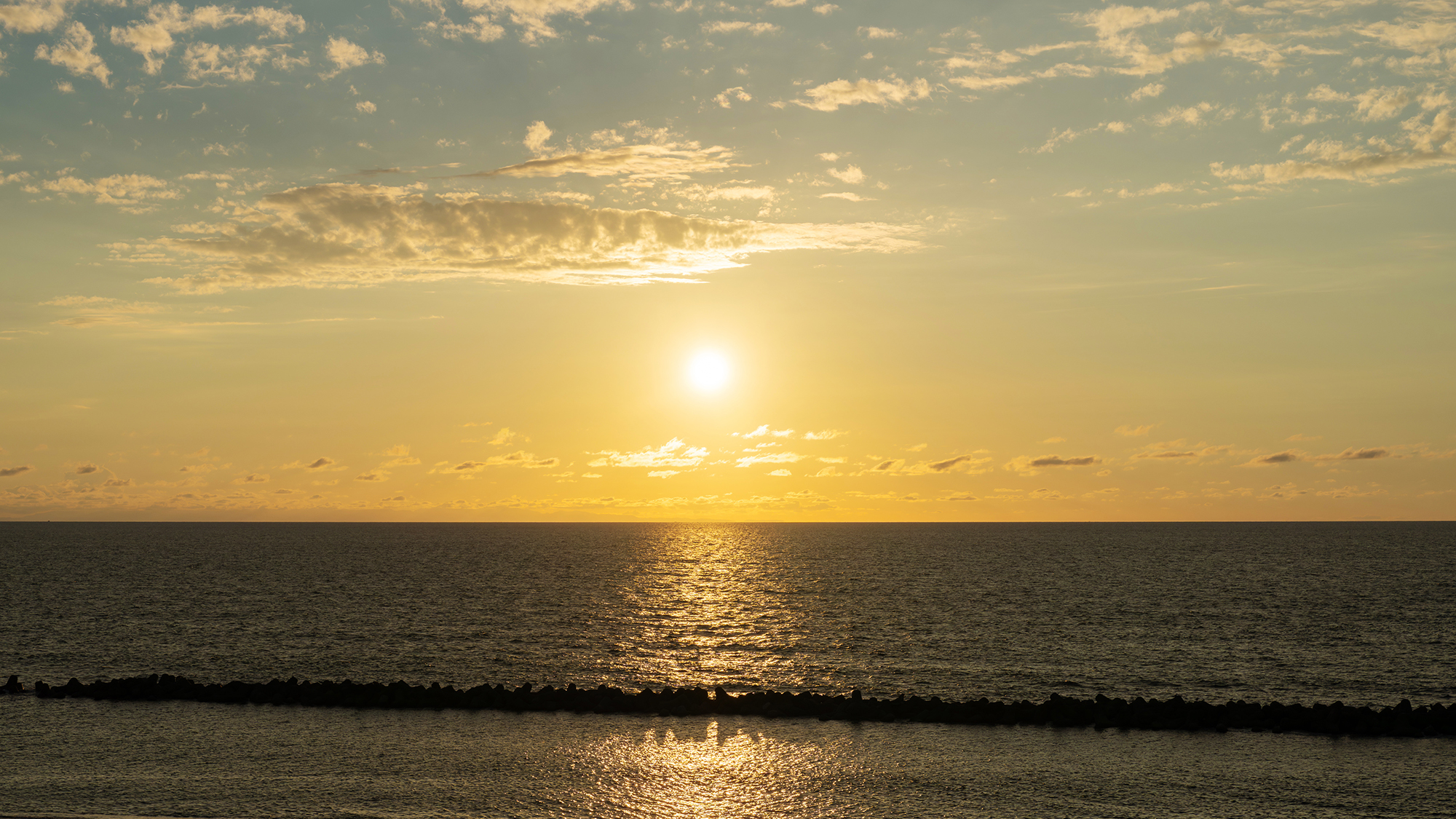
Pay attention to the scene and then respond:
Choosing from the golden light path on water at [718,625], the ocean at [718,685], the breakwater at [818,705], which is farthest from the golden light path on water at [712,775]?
the golden light path on water at [718,625]

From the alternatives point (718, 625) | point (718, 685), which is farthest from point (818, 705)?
point (718, 625)

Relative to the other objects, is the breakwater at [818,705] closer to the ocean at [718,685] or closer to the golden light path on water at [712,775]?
the ocean at [718,685]

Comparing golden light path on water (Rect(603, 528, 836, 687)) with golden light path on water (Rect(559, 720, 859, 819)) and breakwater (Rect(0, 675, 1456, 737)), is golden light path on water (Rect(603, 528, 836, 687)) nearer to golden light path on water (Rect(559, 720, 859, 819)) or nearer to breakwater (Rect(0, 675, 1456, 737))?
breakwater (Rect(0, 675, 1456, 737))

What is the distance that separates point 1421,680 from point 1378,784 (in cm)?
2524

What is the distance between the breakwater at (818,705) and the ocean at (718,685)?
97 cm

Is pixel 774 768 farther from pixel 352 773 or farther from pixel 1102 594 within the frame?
pixel 1102 594

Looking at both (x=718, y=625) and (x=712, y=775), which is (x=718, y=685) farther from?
(x=718, y=625)

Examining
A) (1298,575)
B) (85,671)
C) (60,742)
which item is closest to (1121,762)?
(60,742)

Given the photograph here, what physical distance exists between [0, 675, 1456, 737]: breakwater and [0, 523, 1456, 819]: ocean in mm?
973

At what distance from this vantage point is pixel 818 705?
37781 mm

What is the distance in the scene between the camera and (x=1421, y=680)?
156 feet

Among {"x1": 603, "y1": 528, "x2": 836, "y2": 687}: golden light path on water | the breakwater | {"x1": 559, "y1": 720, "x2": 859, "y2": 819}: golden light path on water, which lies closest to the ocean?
{"x1": 559, "y1": 720, "x2": 859, "y2": 819}: golden light path on water

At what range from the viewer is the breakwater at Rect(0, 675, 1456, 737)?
34656mm

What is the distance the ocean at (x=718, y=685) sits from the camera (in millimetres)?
26312
